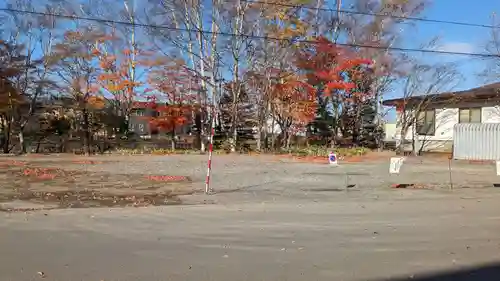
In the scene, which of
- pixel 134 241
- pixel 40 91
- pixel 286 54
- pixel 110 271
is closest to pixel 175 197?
pixel 134 241

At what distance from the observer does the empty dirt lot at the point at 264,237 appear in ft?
18.9

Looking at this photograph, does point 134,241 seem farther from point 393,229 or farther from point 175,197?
point 175,197

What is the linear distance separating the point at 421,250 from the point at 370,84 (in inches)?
1267

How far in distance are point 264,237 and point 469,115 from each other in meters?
29.2

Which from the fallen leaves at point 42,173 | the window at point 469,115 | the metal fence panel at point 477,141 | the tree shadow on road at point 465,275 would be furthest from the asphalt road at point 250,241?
the window at point 469,115

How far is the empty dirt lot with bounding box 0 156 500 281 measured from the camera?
18.9 feet

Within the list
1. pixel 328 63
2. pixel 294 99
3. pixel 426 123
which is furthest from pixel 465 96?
pixel 294 99

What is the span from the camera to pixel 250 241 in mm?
7477

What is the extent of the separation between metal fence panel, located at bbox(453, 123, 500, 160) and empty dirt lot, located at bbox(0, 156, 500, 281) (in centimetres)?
1476

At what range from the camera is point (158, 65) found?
34250 millimetres

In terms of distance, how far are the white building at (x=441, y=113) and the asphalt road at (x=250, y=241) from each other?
2278 centimetres

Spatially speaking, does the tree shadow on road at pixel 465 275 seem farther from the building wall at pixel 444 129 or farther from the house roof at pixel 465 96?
the building wall at pixel 444 129

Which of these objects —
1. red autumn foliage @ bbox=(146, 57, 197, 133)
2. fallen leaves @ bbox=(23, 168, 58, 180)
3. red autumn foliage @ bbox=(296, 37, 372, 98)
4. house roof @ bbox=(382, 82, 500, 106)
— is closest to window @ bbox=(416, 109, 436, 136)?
house roof @ bbox=(382, 82, 500, 106)

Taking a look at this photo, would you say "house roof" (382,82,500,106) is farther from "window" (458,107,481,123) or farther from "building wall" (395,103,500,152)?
"window" (458,107,481,123)
